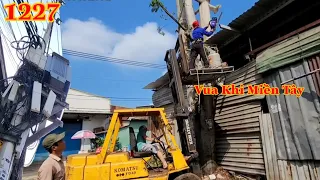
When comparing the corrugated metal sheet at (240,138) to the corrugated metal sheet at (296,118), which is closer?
the corrugated metal sheet at (296,118)


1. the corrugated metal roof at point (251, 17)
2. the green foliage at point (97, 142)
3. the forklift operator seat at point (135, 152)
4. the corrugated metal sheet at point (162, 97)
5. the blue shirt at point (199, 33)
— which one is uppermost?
the corrugated metal roof at point (251, 17)

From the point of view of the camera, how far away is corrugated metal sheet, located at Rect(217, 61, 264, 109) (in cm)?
786

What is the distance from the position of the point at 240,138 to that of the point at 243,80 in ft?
7.26

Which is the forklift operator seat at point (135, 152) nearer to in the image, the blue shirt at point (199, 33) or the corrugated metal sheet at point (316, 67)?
the blue shirt at point (199, 33)

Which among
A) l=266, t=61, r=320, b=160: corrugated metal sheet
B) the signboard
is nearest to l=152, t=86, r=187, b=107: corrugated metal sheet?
l=266, t=61, r=320, b=160: corrugated metal sheet

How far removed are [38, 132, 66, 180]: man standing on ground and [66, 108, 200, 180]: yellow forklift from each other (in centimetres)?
199

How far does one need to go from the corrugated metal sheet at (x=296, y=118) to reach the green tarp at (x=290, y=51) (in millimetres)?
235

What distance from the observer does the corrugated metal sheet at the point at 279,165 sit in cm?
587

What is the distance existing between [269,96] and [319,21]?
8.19ft

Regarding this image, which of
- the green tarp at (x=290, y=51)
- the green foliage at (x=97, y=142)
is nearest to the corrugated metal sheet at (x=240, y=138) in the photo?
the green tarp at (x=290, y=51)

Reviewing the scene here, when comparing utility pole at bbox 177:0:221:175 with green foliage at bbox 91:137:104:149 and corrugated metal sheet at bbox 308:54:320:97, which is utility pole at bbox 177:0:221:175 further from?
green foliage at bbox 91:137:104:149

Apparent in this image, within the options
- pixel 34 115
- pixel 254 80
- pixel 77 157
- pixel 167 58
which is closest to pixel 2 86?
pixel 34 115

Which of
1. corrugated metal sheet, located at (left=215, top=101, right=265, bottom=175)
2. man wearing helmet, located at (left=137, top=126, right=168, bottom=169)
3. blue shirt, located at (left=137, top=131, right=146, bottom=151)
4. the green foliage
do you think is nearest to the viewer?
man wearing helmet, located at (left=137, top=126, right=168, bottom=169)

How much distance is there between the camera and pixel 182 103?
22.2ft
